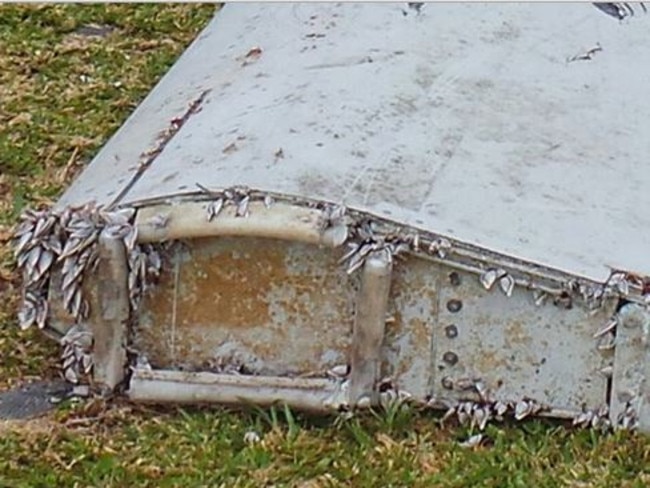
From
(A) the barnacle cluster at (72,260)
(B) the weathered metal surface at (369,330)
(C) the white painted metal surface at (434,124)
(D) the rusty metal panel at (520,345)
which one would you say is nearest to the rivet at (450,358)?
(D) the rusty metal panel at (520,345)

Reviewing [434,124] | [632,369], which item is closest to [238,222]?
[434,124]

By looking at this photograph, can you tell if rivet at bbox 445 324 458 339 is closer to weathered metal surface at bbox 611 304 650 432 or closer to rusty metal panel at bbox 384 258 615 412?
rusty metal panel at bbox 384 258 615 412

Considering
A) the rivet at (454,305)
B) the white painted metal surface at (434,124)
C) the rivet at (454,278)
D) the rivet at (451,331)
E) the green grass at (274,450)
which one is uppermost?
the white painted metal surface at (434,124)

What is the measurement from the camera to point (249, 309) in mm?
3307

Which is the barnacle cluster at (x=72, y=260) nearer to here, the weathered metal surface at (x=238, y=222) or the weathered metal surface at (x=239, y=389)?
the weathered metal surface at (x=238, y=222)

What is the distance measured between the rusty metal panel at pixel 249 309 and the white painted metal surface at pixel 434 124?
0.13 m

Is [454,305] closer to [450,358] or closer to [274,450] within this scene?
[450,358]

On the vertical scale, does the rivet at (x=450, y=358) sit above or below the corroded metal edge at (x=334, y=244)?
below

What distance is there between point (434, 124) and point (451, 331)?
511 millimetres

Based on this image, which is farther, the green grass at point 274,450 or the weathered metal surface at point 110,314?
the weathered metal surface at point 110,314

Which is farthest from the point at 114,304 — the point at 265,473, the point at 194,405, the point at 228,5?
the point at 228,5

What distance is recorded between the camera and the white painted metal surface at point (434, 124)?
3287mm

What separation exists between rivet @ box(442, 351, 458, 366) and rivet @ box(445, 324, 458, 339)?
4 centimetres

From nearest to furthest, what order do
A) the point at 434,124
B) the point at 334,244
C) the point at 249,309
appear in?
the point at 334,244 < the point at 249,309 < the point at 434,124
